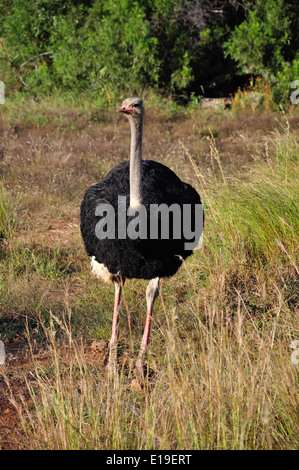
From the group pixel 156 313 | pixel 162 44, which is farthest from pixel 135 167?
pixel 162 44

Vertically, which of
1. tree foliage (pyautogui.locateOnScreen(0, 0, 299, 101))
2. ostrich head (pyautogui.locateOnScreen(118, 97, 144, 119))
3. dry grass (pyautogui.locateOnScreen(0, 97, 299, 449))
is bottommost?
dry grass (pyautogui.locateOnScreen(0, 97, 299, 449))

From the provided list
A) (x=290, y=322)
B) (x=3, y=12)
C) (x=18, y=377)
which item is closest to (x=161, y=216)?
(x=290, y=322)

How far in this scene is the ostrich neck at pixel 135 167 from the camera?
347cm

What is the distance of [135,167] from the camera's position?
349cm

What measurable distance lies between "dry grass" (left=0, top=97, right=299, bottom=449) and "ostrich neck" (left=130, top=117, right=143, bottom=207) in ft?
1.67

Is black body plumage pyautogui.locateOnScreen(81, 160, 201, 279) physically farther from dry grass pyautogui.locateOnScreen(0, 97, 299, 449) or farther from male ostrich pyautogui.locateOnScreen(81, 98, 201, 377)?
dry grass pyautogui.locateOnScreen(0, 97, 299, 449)

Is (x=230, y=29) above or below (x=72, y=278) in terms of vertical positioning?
above

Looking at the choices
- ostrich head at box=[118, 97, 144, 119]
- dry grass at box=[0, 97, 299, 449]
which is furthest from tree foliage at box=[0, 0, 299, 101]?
ostrich head at box=[118, 97, 144, 119]

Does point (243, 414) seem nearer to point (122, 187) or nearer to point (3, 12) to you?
point (122, 187)

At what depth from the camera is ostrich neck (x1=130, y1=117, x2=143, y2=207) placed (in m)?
3.47

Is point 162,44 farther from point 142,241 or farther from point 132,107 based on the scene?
point 142,241

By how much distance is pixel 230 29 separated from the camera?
12758mm

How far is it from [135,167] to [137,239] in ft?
1.36

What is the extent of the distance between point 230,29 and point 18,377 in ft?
36.0
